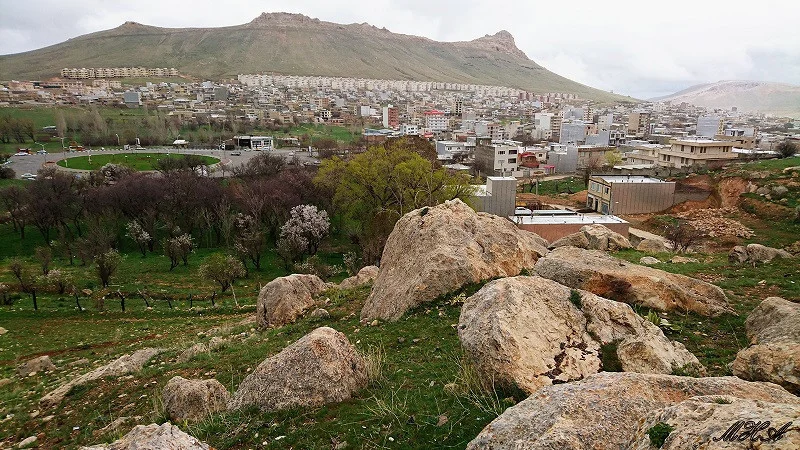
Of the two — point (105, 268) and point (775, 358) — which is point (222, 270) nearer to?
point (105, 268)

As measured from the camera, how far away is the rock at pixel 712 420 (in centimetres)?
325

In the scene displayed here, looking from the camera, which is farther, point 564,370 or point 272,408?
point 272,408

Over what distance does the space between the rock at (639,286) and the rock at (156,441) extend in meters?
9.17

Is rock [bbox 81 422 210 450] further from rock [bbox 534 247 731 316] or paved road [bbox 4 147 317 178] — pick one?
paved road [bbox 4 147 317 178]

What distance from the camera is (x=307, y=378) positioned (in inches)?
311

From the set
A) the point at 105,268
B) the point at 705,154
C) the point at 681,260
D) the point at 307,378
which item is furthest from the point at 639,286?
the point at 705,154

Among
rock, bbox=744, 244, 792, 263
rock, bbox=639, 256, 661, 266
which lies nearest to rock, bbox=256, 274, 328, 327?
rock, bbox=639, 256, 661, 266

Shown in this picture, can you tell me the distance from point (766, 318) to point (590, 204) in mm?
44962

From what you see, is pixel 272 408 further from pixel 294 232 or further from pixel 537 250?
pixel 294 232

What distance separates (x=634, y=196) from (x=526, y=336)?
1830 inches

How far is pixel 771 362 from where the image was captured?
6.65 meters

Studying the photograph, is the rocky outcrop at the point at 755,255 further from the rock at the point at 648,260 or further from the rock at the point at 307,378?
the rock at the point at 307,378

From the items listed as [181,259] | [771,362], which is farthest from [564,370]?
[181,259]

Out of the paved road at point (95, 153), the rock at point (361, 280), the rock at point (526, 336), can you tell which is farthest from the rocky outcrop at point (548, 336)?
the paved road at point (95, 153)
